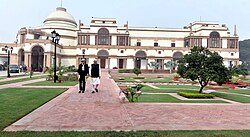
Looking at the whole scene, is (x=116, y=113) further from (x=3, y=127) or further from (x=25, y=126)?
(x=3, y=127)

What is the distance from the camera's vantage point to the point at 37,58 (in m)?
56.9

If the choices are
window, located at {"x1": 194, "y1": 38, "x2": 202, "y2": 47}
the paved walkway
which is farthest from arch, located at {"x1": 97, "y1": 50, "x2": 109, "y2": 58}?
the paved walkway

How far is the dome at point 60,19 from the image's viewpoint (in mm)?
65812

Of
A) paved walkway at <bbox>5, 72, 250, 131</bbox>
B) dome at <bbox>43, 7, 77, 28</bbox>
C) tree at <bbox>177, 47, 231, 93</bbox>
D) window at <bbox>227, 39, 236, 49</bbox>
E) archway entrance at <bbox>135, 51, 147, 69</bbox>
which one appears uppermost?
dome at <bbox>43, 7, 77, 28</bbox>

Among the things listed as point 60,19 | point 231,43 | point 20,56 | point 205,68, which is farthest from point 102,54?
point 205,68

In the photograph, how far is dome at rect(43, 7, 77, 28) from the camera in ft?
216

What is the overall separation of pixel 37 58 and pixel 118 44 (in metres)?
20.7

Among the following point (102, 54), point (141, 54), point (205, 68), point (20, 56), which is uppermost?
point (141, 54)

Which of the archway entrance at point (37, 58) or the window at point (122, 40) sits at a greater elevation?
the window at point (122, 40)

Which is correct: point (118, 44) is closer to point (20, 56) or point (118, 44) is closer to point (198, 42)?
point (198, 42)

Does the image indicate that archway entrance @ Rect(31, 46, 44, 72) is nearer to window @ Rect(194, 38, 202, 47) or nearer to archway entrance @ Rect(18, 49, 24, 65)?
archway entrance @ Rect(18, 49, 24, 65)

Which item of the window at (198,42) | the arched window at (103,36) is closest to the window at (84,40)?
the arched window at (103,36)

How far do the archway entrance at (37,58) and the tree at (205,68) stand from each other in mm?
45277

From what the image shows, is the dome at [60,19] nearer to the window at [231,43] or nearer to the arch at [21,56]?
the arch at [21,56]
